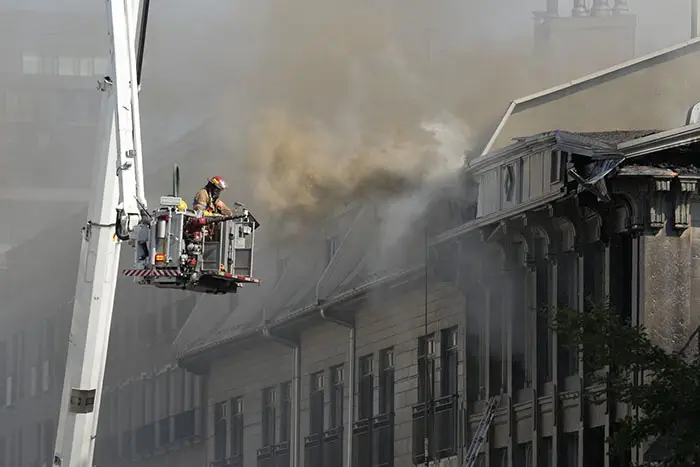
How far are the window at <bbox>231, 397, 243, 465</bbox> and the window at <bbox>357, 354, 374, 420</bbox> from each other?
9500 millimetres

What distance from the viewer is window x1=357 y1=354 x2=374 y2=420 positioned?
1907 inches

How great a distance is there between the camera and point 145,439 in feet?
216

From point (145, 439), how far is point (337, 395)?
16.1m

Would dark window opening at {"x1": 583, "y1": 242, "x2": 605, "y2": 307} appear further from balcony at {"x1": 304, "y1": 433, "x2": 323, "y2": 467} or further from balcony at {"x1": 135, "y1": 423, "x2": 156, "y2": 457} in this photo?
balcony at {"x1": 135, "y1": 423, "x2": 156, "y2": 457}

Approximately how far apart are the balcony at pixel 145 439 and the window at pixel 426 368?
20.4 metres

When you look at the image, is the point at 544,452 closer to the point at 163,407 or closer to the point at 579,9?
the point at 579,9

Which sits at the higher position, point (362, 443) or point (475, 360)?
point (362, 443)

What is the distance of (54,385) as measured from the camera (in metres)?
72.2

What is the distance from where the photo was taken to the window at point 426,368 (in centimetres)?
4519

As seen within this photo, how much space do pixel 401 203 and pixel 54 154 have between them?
23386 millimetres

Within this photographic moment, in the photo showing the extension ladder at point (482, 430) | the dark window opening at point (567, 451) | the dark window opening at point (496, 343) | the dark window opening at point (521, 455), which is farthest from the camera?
the dark window opening at point (496, 343)

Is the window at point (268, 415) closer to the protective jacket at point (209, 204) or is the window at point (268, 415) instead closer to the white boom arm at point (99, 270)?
the white boom arm at point (99, 270)

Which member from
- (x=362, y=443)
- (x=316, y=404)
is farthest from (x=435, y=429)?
(x=316, y=404)

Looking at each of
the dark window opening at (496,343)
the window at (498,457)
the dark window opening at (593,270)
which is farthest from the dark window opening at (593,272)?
the window at (498,457)
